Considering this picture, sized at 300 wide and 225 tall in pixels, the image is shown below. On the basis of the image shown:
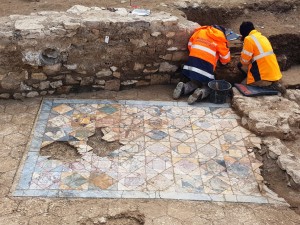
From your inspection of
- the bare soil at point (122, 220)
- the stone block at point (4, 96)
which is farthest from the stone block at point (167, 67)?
the bare soil at point (122, 220)

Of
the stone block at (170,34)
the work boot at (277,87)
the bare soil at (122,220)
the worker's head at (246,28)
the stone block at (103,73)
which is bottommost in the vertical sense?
the bare soil at (122,220)

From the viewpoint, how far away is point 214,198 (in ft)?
18.7

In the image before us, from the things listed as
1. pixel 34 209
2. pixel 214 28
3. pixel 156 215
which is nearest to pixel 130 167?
pixel 156 215

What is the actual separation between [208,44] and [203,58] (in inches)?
9.8

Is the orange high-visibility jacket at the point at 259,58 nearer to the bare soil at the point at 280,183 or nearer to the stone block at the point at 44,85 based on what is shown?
the bare soil at the point at 280,183

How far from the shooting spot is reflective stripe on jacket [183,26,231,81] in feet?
24.7

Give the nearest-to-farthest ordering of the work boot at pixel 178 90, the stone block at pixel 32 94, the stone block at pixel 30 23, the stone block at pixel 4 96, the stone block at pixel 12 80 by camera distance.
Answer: the stone block at pixel 30 23 → the stone block at pixel 12 80 → the stone block at pixel 4 96 → the stone block at pixel 32 94 → the work boot at pixel 178 90

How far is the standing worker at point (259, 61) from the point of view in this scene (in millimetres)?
7551

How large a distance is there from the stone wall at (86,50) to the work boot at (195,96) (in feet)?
2.32

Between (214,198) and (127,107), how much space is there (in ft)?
7.91

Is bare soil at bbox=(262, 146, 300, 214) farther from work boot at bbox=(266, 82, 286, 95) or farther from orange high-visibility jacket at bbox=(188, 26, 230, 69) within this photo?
orange high-visibility jacket at bbox=(188, 26, 230, 69)

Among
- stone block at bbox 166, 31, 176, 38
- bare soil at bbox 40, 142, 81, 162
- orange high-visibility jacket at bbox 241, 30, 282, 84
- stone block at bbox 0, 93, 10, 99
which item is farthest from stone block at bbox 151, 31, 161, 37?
stone block at bbox 0, 93, 10, 99

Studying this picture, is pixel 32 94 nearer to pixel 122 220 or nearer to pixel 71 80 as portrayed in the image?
pixel 71 80

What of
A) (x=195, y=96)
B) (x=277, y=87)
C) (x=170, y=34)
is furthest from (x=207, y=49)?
(x=277, y=87)
